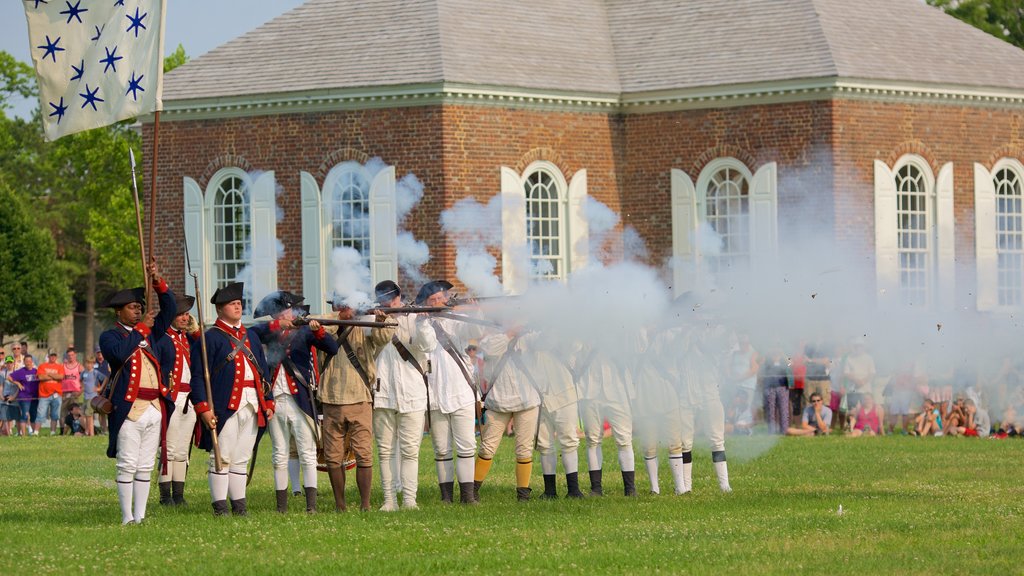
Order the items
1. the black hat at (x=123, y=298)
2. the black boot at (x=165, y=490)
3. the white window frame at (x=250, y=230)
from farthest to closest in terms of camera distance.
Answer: the white window frame at (x=250, y=230)
the black boot at (x=165, y=490)
the black hat at (x=123, y=298)

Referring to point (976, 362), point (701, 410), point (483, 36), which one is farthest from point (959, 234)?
point (701, 410)

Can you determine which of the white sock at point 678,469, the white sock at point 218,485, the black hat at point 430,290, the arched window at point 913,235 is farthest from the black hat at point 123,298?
the arched window at point 913,235

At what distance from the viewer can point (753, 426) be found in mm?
25750

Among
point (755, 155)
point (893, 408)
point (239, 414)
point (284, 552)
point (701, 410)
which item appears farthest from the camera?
point (755, 155)

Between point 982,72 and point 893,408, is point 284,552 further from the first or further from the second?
point 982,72

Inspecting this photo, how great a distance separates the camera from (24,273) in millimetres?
58219

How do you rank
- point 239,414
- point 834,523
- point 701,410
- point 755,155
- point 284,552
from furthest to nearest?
point 755,155 → point 701,410 → point 239,414 → point 834,523 → point 284,552

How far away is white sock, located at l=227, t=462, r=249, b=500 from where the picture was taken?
49.7ft

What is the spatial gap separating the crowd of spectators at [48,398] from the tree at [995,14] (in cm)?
3033

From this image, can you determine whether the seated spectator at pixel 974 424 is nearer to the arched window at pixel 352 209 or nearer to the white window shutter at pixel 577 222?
the white window shutter at pixel 577 222

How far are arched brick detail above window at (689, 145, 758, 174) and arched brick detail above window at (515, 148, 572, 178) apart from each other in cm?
216

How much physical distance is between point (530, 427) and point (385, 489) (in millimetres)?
1710

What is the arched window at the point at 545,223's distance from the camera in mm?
29750

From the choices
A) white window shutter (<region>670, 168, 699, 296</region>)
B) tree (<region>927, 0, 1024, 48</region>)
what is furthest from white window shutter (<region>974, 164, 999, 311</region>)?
tree (<region>927, 0, 1024, 48</region>)
